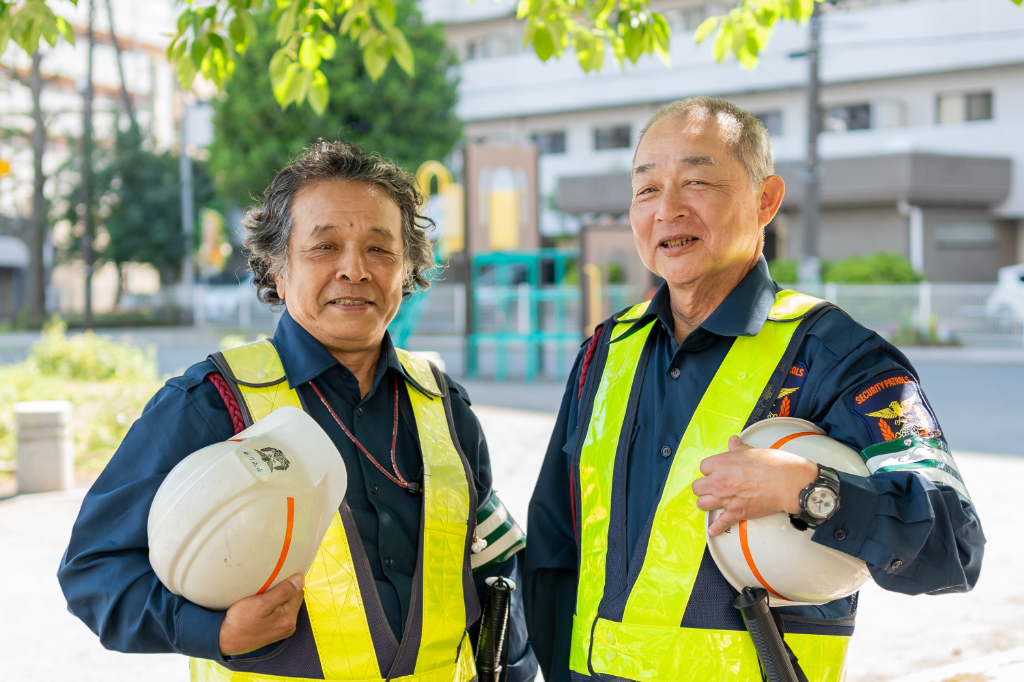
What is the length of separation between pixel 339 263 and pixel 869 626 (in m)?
4.17

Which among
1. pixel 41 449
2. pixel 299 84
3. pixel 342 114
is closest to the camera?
pixel 299 84

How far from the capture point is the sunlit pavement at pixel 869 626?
15.1ft

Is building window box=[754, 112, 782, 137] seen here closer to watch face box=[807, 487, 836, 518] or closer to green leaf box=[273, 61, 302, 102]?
green leaf box=[273, 61, 302, 102]

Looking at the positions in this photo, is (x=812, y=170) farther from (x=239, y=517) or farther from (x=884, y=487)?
(x=239, y=517)

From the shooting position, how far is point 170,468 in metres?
2.11

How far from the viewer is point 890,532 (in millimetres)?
1810

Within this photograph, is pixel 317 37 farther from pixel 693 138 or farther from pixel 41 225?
pixel 41 225

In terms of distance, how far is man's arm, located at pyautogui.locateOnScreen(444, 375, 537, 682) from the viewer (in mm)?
2680

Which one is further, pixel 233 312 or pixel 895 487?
pixel 233 312

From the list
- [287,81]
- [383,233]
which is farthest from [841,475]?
[287,81]

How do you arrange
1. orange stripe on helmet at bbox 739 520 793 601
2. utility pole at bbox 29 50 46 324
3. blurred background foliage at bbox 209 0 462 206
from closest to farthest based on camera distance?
orange stripe on helmet at bbox 739 520 793 601 < blurred background foliage at bbox 209 0 462 206 < utility pole at bbox 29 50 46 324

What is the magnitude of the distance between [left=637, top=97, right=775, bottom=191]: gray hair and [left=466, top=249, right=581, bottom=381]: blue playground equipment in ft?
43.9

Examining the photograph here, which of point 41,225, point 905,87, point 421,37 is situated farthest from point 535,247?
point 41,225

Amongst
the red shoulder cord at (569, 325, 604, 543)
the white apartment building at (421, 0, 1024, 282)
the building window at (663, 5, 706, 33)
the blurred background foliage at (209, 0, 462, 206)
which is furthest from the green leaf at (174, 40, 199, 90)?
the building window at (663, 5, 706, 33)
